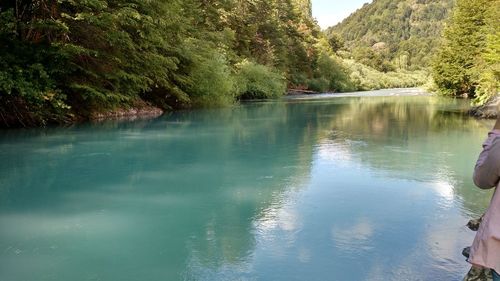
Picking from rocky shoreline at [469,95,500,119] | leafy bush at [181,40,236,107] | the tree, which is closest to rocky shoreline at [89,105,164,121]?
leafy bush at [181,40,236,107]

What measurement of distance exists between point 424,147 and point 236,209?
6571 mm

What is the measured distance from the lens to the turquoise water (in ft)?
13.9

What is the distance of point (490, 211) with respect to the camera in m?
2.43

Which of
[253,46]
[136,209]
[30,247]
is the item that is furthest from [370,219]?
[253,46]

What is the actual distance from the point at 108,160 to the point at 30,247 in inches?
197

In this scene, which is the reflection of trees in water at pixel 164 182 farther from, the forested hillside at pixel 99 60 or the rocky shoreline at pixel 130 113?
the rocky shoreline at pixel 130 113

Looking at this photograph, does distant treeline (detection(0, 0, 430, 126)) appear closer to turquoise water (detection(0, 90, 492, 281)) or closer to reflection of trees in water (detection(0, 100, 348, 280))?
reflection of trees in water (detection(0, 100, 348, 280))

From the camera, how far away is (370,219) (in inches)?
221

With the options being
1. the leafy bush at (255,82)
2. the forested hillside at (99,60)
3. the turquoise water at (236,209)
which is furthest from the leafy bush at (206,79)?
the turquoise water at (236,209)

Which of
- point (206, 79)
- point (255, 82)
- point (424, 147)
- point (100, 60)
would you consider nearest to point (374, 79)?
point (255, 82)

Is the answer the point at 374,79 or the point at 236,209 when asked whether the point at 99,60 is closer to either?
the point at 236,209

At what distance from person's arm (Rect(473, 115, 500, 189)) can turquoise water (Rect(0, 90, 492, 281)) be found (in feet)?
5.86

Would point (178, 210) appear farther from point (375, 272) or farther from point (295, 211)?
point (375, 272)

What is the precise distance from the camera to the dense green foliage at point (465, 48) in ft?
107
